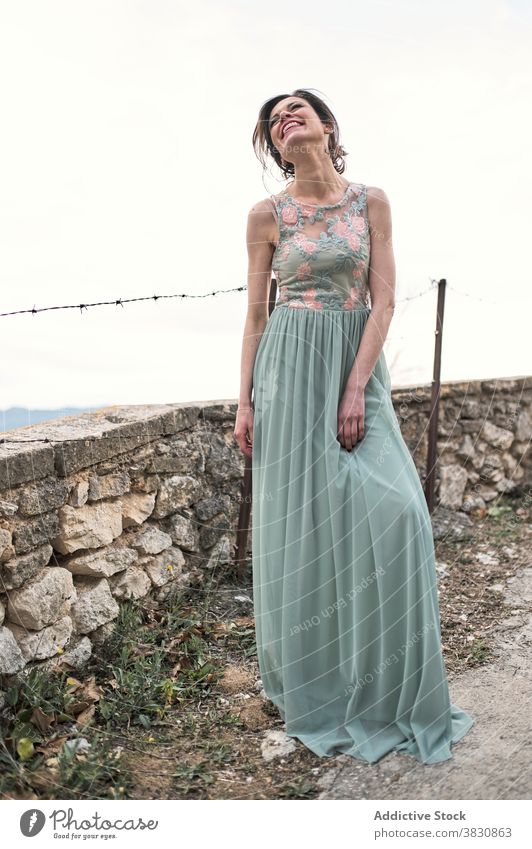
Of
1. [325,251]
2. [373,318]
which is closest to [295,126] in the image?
[325,251]

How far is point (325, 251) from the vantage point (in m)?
2.39

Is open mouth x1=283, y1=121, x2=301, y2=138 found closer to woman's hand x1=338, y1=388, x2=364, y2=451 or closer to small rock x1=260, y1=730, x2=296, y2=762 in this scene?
woman's hand x1=338, y1=388, x2=364, y2=451

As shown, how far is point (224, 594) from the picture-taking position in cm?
361

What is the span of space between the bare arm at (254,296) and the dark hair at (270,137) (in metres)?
0.24

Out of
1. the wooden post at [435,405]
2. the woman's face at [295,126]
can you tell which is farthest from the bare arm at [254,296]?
the wooden post at [435,405]

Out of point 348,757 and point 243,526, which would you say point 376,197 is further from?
point 243,526

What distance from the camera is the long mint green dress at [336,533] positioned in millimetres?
2266

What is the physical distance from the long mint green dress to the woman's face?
0.17 metres

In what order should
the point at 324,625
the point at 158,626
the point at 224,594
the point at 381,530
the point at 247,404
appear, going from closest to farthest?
1. the point at 381,530
2. the point at 324,625
3. the point at 247,404
4. the point at 158,626
5. the point at 224,594

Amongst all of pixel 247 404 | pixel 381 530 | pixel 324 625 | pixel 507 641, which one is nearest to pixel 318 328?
pixel 247 404

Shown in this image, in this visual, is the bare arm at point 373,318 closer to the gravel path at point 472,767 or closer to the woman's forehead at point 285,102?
the woman's forehead at point 285,102
